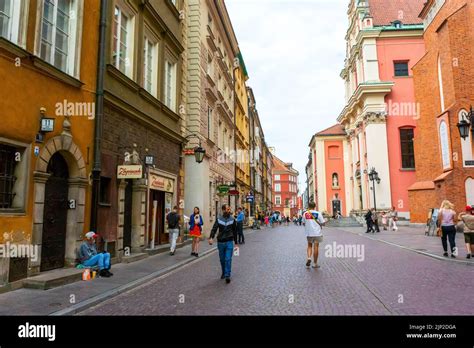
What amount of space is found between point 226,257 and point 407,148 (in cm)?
3912

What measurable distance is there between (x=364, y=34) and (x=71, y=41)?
41.4 meters

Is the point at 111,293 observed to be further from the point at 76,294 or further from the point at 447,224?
the point at 447,224

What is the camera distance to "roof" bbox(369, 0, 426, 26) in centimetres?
4706

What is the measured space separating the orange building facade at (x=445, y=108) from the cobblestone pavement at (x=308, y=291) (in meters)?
13.4

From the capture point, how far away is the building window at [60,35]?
30.5 feet

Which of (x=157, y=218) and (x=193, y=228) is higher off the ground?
(x=157, y=218)

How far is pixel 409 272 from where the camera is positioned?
10.3m

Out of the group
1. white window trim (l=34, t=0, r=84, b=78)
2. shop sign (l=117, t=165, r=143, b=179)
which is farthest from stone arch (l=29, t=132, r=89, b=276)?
white window trim (l=34, t=0, r=84, b=78)

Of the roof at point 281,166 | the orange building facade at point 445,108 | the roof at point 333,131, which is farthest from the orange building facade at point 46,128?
the roof at point 281,166

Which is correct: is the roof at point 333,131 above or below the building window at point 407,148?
above

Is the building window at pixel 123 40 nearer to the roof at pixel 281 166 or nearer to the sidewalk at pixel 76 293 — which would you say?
the sidewalk at pixel 76 293

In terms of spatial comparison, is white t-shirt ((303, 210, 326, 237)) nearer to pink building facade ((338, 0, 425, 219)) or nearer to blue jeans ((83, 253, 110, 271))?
blue jeans ((83, 253, 110, 271))

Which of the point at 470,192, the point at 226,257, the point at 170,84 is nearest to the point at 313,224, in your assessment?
the point at 226,257

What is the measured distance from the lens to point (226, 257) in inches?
375
